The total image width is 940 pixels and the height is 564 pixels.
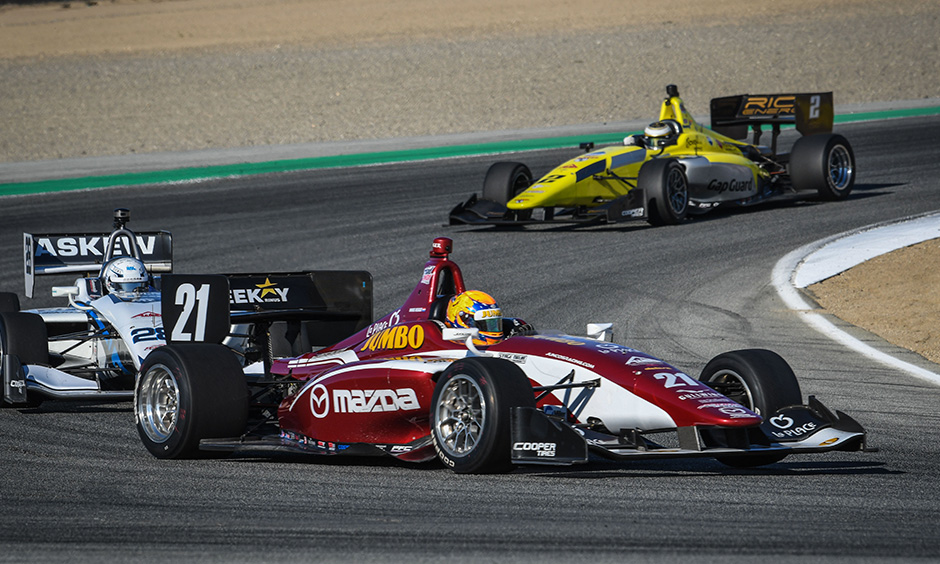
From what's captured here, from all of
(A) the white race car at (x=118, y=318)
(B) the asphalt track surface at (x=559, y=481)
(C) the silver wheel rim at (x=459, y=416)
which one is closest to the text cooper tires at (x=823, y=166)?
(B) the asphalt track surface at (x=559, y=481)

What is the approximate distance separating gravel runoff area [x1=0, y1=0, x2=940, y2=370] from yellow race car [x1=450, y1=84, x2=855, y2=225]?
12.6 ft

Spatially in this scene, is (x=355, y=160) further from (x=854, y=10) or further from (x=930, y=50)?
(x=854, y=10)

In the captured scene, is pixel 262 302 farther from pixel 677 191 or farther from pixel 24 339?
pixel 677 191

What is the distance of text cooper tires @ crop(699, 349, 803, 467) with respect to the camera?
7965 mm

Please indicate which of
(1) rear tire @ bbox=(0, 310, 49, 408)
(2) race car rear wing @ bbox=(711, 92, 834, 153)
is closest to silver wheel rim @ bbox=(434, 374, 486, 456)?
(1) rear tire @ bbox=(0, 310, 49, 408)

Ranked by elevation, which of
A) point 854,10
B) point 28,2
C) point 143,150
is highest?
point 28,2

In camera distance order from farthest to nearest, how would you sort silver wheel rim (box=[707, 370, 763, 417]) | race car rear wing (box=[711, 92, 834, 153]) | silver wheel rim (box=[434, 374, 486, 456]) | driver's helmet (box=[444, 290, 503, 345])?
race car rear wing (box=[711, 92, 834, 153]) < driver's helmet (box=[444, 290, 503, 345]) < silver wheel rim (box=[707, 370, 763, 417]) < silver wheel rim (box=[434, 374, 486, 456])

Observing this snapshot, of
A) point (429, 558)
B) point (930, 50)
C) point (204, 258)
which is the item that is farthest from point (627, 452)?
point (930, 50)

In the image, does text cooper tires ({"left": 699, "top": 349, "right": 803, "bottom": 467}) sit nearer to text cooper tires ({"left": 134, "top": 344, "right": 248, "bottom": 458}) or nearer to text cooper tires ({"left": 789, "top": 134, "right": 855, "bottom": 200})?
text cooper tires ({"left": 134, "top": 344, "right": 248, "bottom": 458})

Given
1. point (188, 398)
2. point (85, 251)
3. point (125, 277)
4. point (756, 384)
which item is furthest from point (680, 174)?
point (188, 398)

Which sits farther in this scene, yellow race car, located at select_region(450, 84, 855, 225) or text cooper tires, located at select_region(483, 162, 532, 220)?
text cooper tires, located at select_region(483, 162, 532, 220)

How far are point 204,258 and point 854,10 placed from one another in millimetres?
41684

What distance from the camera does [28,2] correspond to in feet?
250

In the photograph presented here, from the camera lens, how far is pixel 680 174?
18.8 metres
